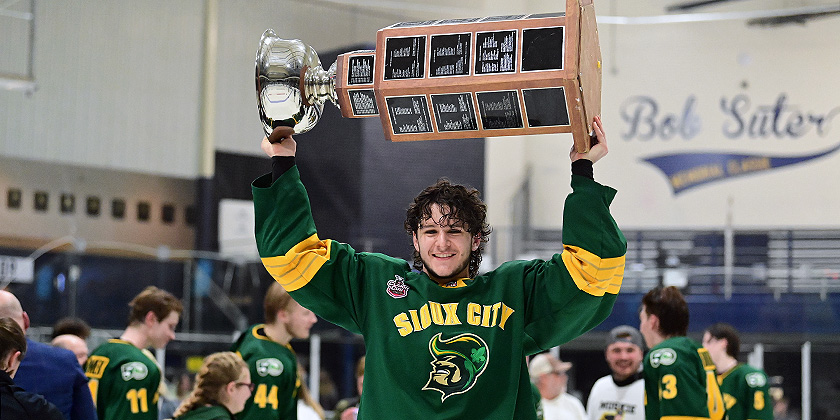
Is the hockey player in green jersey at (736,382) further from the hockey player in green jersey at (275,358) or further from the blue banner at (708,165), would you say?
the blue banner at (708,165)

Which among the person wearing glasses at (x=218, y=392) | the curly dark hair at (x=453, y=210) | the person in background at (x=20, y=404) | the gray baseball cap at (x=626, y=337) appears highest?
Answer: the curly dark hair at (x=453, y=210)

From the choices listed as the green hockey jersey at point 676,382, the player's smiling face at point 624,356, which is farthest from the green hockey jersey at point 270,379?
the player's smiling face at point 624,356

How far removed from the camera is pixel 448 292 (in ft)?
8.85

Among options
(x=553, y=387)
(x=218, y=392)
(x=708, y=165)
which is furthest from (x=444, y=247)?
(x=708, y=165)

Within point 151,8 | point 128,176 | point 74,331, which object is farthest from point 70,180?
point 74,331

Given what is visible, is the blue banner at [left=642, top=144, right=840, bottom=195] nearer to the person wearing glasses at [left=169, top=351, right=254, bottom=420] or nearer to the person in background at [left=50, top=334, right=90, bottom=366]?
the person in background at [left=50, top=334, right=90, bottom=366]

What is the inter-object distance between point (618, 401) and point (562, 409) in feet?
2.88

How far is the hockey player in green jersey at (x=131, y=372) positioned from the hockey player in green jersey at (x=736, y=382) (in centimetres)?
341

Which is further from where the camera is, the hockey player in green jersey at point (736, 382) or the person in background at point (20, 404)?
the hockey player in green jersey at point (736, 382)

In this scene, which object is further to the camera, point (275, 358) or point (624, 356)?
point (624, 356)

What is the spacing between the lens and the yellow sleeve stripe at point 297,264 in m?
2.72

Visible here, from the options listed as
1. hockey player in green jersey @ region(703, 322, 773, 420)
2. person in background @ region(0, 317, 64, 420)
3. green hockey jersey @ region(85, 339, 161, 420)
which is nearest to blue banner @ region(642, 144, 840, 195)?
hockey player in green jersey @ region(703, 322, 773, 420)

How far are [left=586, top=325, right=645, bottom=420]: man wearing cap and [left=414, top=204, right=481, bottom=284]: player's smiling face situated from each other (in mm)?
3341

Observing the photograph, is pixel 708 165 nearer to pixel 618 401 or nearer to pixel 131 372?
pixel 618 401
